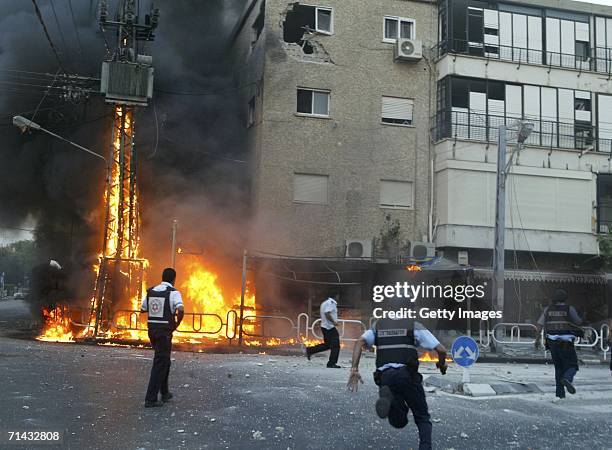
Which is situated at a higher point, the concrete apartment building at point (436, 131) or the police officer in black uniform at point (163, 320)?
the concrete apartment building at point (436, 131)

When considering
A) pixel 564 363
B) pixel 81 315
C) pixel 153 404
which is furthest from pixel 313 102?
pixel 153 404

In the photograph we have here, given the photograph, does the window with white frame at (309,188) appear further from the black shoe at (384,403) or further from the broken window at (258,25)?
the black shoe at (384,403)

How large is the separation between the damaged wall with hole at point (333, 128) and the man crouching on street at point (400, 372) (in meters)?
14.9

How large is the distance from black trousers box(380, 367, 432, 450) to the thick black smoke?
622 inches

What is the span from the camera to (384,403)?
4.86 m

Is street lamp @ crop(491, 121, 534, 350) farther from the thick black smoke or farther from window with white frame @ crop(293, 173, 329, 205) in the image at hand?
the thick black smoke

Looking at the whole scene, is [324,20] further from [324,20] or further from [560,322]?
[560,322]

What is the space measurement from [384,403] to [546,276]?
1659cm

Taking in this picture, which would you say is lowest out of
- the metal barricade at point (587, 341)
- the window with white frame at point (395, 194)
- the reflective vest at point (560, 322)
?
the metal barricade at point (587, 341)

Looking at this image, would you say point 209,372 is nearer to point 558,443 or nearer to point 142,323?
point 558,443

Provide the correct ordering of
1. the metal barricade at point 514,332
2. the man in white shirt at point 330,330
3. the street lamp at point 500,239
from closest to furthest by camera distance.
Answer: the man in white shirt at point 330,330
the metal barricade at point 514,332
the street lamp at point 500,239

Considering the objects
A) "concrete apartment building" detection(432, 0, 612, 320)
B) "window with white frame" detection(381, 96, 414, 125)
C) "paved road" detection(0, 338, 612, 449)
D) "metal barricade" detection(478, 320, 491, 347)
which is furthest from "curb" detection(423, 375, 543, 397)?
"window with white frame" detection(381, 96, 414, 125)

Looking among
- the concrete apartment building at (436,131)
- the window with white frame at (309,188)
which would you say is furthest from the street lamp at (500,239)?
the window with white frame at (309,188)

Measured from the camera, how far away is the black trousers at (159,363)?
22.4ft
